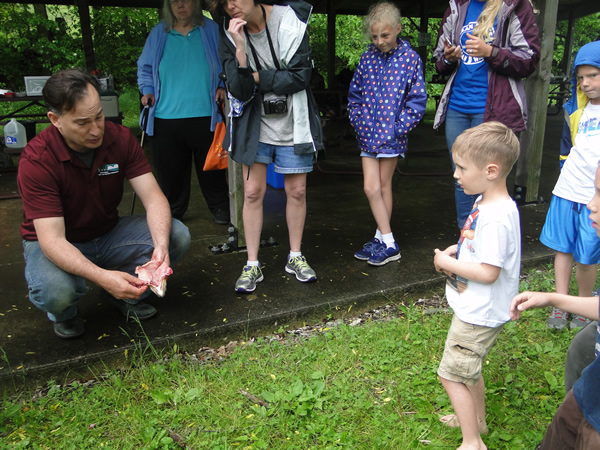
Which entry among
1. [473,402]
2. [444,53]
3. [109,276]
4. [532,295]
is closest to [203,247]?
[109,276]

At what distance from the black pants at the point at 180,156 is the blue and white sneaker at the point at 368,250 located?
4.31ft

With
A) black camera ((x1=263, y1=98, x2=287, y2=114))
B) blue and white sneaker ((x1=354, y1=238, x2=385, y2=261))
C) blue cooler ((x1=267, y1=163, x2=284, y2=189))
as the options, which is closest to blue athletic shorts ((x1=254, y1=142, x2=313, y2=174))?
black camera ((x1=263, y1=98, x2=287, y2=114))

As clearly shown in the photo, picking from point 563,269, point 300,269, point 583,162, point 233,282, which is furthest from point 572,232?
point 233,282

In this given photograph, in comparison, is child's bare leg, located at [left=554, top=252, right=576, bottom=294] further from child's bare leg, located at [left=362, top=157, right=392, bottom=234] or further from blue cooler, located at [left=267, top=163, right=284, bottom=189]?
blue cooler, located at [left=267, top=163, right=284, bottom=189]

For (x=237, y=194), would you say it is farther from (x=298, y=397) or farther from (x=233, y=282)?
(x=298, y=397)

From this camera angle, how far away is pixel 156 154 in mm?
3826

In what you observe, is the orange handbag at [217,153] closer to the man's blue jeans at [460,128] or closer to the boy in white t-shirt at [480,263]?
the man's blue jeans at [460,128]

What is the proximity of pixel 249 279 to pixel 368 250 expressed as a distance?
0.88m

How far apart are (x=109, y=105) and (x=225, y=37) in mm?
2991

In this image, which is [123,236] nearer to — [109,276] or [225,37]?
[109,276]

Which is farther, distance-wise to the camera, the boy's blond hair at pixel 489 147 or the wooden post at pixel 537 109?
the wooden post at pixel 537 109

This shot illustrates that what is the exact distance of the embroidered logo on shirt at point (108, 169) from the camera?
8.34 ft

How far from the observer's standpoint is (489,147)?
1674 millimetres

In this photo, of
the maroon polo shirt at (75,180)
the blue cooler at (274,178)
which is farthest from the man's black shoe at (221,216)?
the maroon polo shirt at (75,180)
